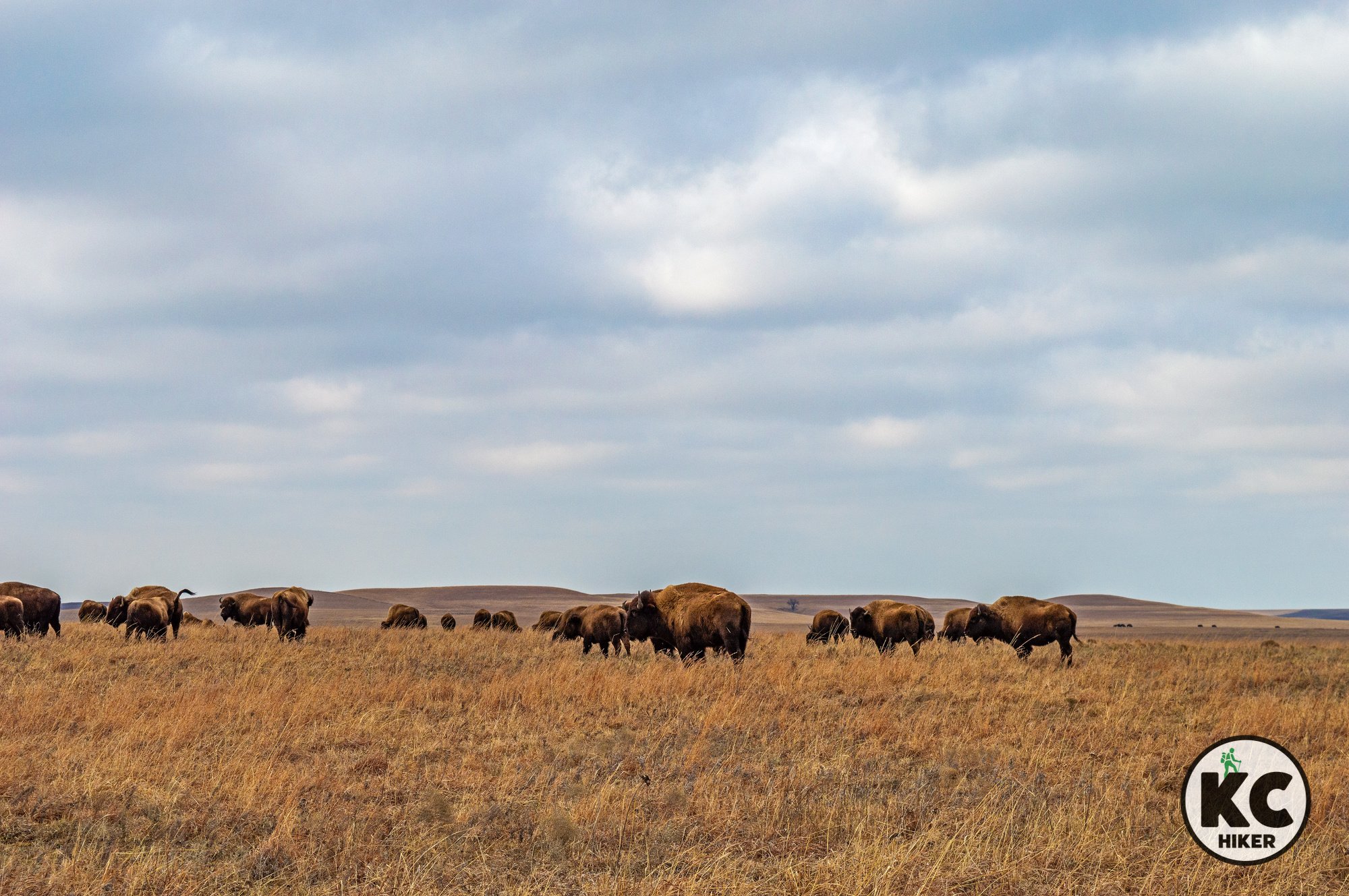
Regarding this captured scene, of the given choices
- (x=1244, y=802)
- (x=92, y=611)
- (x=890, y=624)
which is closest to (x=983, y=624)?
(x=890, y=624)

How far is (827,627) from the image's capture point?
33219 millimetres

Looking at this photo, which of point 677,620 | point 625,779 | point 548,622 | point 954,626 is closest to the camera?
point 625,779

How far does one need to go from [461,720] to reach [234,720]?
274 cm

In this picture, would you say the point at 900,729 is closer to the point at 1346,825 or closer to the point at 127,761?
the point at 1346,825

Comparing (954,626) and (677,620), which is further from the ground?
(677,620)

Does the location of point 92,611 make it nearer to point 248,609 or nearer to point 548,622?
point 248,609

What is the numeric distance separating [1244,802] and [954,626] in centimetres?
2835

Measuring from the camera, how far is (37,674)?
56.0 feet

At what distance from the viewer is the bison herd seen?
69.1 ft

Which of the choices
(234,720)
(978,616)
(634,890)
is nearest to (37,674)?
(234,720)

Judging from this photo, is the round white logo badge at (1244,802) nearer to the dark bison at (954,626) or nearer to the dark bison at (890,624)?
the dark bison at (890,624)

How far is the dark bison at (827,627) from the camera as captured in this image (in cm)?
3209

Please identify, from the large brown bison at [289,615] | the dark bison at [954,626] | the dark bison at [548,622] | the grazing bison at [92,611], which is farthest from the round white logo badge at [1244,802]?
the grazing bison at [92,611]

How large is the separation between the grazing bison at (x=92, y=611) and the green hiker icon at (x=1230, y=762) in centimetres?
4404
